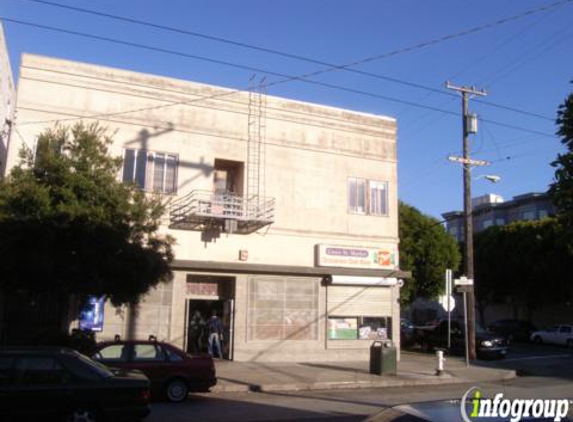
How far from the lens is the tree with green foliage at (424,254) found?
37344 mm

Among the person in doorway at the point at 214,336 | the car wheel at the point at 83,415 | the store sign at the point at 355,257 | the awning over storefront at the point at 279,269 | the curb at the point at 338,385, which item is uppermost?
the store sign at the point at 355,257

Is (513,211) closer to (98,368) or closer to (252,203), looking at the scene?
(252,203)

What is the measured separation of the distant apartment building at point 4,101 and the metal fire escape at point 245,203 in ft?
21.6

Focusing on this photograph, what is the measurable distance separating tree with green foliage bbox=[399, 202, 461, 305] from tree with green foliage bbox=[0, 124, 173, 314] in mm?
22115

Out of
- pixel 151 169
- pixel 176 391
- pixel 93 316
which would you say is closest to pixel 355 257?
pixel 151 169

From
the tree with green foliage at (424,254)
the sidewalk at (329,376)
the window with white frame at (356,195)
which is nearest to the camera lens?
the sidewalk at (329,376)

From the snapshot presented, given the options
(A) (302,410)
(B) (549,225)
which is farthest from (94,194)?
(B) (549,225)

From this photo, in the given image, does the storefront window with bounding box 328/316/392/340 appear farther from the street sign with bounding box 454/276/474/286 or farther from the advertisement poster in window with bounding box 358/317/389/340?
the street sign with bounding box 454/276/474/286

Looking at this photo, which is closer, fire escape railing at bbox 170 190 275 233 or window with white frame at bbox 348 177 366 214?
fire escape railing at bbox 170 190 275 233

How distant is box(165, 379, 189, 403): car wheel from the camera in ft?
45.0

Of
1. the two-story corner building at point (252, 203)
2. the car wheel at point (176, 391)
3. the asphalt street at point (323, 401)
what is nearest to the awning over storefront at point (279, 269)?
the two-story corner building at point (252, 203)

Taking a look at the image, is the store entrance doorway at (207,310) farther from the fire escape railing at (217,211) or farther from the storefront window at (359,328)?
the storefront window at (359,328)

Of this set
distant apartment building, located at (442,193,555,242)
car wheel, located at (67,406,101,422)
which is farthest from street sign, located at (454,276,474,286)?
distant apartment building, located at (442,193,555,242)

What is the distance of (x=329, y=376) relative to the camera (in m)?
19.5
